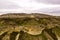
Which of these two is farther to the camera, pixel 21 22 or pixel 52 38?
pixel 21 22

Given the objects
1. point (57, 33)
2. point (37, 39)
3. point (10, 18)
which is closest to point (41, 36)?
point (37, 39)

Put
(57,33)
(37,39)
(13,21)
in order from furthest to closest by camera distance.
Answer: (13,21)
(57,33)
(37,39)

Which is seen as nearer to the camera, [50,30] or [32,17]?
[50,30]

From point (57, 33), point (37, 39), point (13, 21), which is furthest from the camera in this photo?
point (13, 21)

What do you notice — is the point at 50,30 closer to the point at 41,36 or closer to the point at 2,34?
the point at 41,36

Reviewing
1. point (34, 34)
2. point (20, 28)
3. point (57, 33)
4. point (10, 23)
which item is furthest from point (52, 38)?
point (10, 23)

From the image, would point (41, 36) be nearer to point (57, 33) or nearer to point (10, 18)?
point (57, 33)

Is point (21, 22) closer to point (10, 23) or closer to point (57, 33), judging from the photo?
point (10, 23)
